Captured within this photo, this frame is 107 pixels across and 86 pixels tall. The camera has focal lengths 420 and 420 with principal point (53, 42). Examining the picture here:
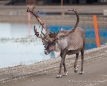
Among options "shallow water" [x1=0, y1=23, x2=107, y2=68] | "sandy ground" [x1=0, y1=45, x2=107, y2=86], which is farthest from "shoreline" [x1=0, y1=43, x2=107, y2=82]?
"shallow water" [x1=0, y1=23, x2=107, y2=68]

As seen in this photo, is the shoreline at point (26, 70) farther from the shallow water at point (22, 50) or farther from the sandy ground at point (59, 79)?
the shallow water at point (22, 50)

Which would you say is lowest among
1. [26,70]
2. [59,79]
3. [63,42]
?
[26,70]

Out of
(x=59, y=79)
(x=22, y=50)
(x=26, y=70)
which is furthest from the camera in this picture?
(x=22, y=50)

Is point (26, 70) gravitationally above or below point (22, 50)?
above

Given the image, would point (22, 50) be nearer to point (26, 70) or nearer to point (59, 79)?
point (26, 70)

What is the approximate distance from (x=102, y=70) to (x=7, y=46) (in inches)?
428

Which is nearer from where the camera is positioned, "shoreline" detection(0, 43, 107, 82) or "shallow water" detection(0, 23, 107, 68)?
"shoreline" detection(0, 43, 107, 82)

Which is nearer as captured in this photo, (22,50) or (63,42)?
(63,42)

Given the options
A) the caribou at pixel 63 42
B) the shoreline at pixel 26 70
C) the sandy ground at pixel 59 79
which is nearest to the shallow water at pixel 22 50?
the shoreline at pixel 26 70

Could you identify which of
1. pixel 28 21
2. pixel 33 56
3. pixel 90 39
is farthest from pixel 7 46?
pixel 28 21

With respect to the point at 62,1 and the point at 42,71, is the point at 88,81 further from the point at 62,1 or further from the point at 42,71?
the point at 62,1

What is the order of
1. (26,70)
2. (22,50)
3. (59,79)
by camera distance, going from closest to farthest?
(59,79) < (26,70) < (22,50)

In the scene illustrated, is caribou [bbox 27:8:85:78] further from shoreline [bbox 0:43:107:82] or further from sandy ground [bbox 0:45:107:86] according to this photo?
shoreline [bbox 0:43:107:82]

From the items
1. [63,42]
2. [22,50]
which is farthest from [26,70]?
[22,50]
